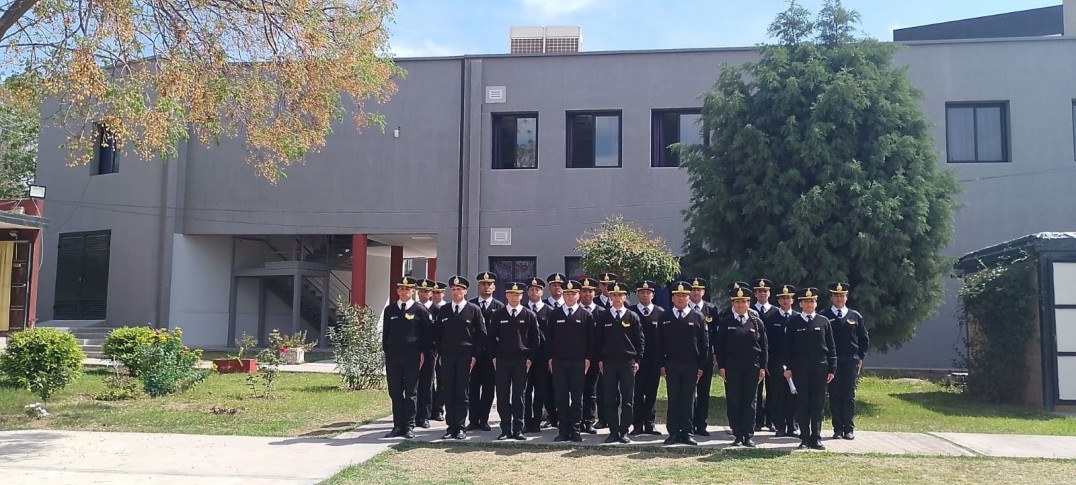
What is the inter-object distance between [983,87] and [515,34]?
11809 millimetres

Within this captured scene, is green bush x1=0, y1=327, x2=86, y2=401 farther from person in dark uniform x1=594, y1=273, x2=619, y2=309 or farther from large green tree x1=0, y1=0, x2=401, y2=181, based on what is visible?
person in dark uniform x1=594, y1=273, x2=619, y2=309

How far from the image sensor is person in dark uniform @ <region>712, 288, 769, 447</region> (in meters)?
9.29

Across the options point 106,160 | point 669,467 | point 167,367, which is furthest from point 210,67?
point 106,160

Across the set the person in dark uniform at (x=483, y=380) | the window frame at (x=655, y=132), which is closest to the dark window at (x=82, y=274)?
the window frame at (x=655, y=132)

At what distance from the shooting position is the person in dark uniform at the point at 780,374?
989 cm

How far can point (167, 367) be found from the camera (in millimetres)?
12938

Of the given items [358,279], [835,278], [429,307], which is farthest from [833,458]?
[358,279]

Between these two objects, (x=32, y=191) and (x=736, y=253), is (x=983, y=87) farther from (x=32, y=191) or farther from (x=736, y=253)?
(x=32, y=191)

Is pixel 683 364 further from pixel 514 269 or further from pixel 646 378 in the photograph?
pixel 514 269

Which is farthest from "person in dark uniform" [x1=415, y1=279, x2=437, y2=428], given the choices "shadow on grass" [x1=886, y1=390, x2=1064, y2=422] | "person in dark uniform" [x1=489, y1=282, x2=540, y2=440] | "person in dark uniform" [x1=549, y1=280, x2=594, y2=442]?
"shadow on grass" [x1=886, y1=390, x2=1064, y2=422]

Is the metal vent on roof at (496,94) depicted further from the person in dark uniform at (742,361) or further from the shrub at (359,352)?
the person in dark uniform at (742,361)

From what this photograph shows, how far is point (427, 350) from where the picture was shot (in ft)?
33.1

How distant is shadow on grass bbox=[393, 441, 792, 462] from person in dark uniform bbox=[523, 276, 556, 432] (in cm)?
91

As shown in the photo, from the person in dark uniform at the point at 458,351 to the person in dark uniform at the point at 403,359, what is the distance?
285 mm
